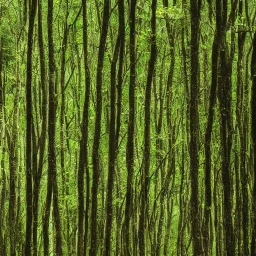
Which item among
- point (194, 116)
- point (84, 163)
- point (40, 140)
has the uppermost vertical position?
point (194, 116)

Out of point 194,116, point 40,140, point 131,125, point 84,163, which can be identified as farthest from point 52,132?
point 194,116

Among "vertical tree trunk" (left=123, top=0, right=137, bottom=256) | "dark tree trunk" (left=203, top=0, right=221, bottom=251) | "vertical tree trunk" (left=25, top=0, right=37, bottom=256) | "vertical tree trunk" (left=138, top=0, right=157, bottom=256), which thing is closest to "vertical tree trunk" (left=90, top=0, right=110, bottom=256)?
"vertical tree trunk" (left=123, top=0, right=137, bottom=256)

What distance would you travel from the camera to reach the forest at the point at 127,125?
2.46 metres

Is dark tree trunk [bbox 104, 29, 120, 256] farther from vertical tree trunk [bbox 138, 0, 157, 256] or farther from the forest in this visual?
vertical tree trunk [bbox 138, 0, 157, 256]

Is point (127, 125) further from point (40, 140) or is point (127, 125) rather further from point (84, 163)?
point (40, 140)

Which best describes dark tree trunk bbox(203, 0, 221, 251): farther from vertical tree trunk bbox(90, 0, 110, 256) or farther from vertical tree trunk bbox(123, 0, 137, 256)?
vertical tree trunk bbox(90, 0, 110, 256)

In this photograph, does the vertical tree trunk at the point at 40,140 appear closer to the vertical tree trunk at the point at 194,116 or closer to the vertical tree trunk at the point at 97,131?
the vertical tree trunk at the point at 97,131

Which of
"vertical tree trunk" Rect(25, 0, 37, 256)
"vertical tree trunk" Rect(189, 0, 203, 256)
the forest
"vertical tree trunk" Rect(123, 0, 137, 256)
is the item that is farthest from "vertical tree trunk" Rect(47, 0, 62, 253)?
"vertical tree trunk" Rect(189, 0, 203, 256)

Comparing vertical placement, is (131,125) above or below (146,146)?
above

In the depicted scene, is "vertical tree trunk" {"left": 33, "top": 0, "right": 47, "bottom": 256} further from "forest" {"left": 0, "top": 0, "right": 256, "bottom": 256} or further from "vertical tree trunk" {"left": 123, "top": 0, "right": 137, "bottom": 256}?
"vertical tree trunk" {"left": 123, "top": 0, "right": 137, "bottom": 256}

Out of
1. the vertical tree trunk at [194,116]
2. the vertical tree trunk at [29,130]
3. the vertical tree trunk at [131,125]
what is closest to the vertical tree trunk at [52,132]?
the vertical tree trunk at [29,130]

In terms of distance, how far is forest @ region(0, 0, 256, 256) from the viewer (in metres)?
2.46

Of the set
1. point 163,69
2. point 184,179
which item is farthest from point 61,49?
point 184,179

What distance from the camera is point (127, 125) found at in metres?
2.46
